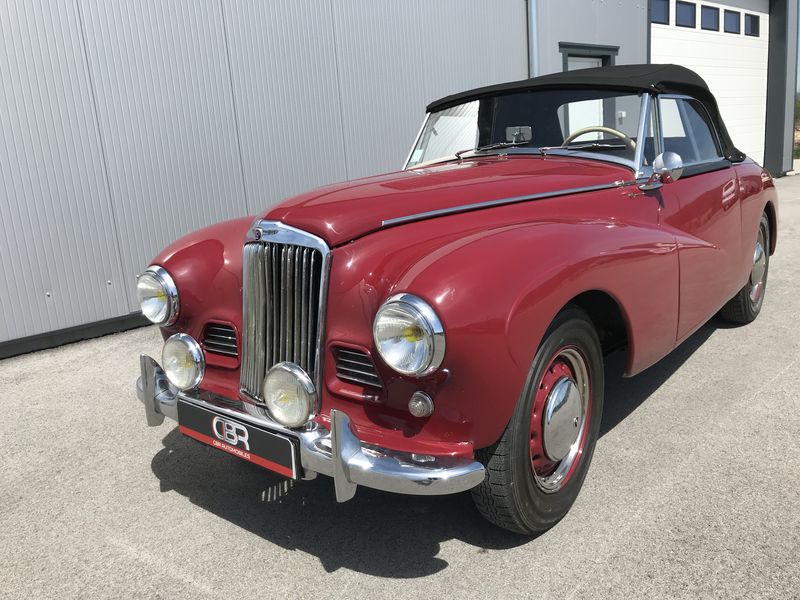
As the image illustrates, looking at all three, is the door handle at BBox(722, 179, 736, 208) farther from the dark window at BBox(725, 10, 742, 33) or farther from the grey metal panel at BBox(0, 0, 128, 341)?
the dark window at BBox(725, 10, 742, 33)

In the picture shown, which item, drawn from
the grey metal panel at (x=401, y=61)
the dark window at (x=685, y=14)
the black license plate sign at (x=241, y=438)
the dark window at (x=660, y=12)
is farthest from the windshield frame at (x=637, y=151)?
the dark window at (x=685, y=14)

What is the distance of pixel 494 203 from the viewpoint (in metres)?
2.56

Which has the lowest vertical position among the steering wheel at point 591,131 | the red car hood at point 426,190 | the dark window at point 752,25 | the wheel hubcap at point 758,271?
the wheel hubcap at point 758,271

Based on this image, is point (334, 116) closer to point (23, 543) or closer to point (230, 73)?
point (230, 73)

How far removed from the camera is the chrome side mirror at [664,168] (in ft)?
9.95

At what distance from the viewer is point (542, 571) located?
6.99 ft

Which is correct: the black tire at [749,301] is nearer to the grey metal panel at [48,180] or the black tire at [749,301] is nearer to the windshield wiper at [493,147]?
the windshield wiper at [493,147]

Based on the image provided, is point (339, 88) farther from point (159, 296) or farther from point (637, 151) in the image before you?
point (159, 296)

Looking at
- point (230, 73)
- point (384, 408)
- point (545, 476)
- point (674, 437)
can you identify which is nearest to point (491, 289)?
point (384, 408)

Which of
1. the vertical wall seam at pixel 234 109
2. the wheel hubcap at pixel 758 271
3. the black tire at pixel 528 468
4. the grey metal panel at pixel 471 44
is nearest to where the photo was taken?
the black tire at pixel 528 468

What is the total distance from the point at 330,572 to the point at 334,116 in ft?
17.0

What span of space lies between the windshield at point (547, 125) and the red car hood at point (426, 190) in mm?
173

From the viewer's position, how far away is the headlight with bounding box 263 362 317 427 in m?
2.12

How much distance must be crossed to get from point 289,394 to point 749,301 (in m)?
3.64
